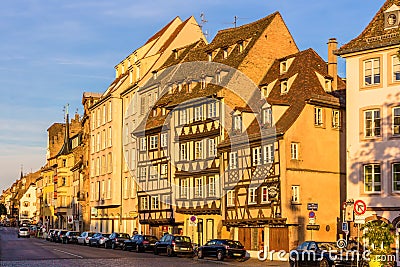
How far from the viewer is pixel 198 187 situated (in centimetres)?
5744

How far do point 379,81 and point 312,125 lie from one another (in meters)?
7.01

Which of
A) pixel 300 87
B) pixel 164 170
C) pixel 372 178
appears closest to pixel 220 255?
pixel 372 178

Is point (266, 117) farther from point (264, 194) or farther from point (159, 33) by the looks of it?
point (159, 33)

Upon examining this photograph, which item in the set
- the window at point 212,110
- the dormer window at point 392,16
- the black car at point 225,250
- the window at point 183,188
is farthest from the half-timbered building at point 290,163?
the dormer window at point 392,16

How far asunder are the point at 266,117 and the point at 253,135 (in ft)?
5.10

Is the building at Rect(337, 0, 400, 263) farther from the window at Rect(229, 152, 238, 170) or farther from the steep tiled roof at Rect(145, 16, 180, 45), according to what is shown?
the steep tiled roof at Rect(145, 16, 180, 45)

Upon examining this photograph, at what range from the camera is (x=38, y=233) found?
343 feet

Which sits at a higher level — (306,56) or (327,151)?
(306,56)

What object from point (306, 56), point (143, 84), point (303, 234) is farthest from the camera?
point (143, 84)

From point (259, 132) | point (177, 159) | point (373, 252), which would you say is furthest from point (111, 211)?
point (373, 252)

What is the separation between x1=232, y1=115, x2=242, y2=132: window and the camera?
52.9m

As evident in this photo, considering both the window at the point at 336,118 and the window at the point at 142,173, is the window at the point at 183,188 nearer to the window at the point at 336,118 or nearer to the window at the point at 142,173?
the window at the point at 142,173

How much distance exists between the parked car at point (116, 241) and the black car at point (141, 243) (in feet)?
Result: 6.24

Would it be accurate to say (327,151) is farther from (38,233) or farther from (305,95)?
(38,233)
